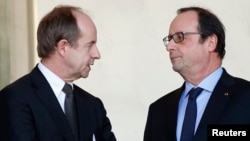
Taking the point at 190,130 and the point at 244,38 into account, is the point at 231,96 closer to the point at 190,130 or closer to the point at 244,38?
the point at 190,130

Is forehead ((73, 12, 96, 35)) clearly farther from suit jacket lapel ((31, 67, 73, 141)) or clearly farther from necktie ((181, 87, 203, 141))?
necktie ((181, 87, 203, 141))

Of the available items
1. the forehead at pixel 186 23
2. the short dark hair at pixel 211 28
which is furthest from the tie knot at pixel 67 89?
the short dark hair at pixel 211 28

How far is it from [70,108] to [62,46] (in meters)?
0.30

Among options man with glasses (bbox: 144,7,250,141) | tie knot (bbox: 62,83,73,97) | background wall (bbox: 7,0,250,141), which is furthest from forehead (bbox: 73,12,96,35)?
background wall (bbox: 7,0,250,141)

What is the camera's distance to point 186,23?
3510 mm

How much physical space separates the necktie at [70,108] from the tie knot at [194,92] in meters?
0.68

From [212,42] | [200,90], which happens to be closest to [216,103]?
[200,90]

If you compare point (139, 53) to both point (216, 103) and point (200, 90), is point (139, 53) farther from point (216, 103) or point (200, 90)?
point (216, 103)

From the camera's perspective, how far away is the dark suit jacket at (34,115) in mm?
2783

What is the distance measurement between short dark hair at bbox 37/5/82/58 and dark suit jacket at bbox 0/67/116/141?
0.12 metres

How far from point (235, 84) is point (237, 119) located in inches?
9.4

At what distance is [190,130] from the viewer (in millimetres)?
3273

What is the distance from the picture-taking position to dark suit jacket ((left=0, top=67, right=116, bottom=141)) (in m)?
2.78

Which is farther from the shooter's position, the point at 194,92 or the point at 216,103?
the point at 194,92
